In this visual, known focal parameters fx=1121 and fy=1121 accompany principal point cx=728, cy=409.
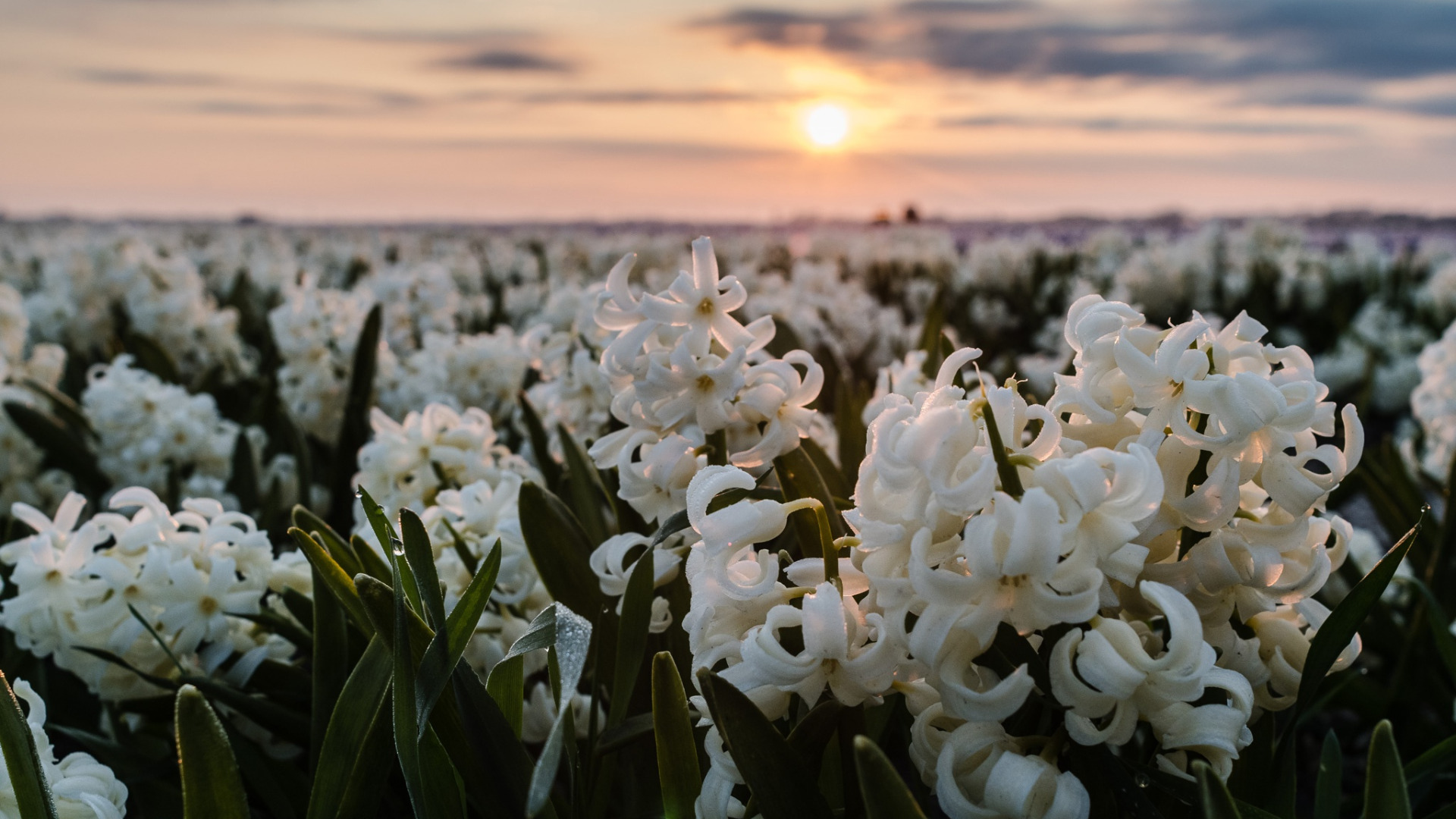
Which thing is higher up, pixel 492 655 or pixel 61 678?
pixel 492 655

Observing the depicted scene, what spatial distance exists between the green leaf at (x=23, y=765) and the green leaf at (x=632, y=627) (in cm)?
63

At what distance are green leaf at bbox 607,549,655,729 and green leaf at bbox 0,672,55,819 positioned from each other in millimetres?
632

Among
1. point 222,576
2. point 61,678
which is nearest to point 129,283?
point 61,678

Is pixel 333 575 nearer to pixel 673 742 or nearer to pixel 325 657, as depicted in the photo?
pixel 325 657

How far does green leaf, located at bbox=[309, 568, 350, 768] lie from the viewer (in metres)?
1.64

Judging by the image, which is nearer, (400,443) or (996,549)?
(996,549)

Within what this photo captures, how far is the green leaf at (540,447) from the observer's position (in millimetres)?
2443

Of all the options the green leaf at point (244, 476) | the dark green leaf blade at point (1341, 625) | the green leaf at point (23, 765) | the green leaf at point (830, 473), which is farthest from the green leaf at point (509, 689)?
the green leaf at point (244, 476)

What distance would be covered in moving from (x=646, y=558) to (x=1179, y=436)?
0.63m

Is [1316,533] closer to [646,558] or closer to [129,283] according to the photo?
[646,558]

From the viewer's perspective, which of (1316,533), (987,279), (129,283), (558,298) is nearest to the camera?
(1316,533)

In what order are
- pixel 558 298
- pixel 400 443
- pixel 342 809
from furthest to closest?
pixel 558 298 → pixel 400 443 → pixel 342 809

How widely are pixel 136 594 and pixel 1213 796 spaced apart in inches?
60.6

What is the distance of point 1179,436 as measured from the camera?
3.48 feet
